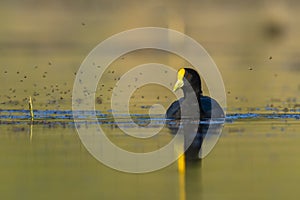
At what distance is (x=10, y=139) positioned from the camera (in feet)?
38.2

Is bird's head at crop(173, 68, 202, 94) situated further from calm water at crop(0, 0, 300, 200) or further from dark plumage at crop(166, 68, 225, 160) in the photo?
calm water at crop(0, 0, 300, 200)

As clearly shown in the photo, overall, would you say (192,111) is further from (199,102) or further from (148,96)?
(148,96)

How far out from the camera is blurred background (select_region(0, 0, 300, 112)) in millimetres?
16094

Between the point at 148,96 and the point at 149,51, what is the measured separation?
438 cm

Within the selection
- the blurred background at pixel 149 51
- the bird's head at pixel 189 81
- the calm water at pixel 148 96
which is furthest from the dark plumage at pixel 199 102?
the blurred background at pixel 149 51

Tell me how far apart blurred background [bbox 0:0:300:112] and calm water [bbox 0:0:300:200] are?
3cm

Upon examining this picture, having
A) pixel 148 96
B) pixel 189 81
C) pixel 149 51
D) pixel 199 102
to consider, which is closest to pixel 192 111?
pixel 199 102

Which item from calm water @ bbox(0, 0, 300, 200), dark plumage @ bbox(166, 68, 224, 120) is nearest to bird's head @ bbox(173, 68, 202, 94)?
dark plumage @ bbox(166, 68, 224, 120)

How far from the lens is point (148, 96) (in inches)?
632

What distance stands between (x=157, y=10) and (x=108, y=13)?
1406 mm

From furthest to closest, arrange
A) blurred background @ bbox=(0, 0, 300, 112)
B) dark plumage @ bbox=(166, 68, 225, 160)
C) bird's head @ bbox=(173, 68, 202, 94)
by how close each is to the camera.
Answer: blurred background @ bbox=(0, 0, 300, 112)
bird's head @ bbox=(173, 68, 202, 94)
dark plumage @ bbox=(166, 68, 225, 160)

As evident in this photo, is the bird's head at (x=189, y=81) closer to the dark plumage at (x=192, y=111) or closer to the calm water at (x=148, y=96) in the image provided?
the dark plumage at (x=192, y=111)

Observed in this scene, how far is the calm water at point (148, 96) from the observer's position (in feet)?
29.1

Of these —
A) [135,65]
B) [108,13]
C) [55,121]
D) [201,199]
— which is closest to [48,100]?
[55,121]
